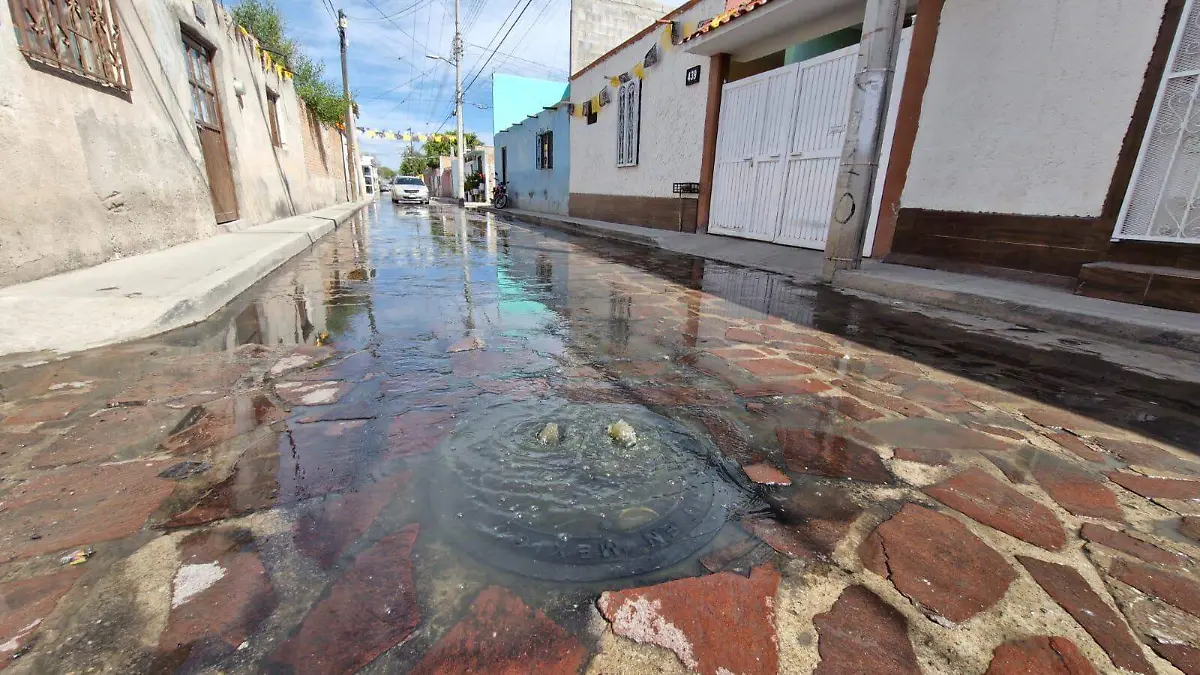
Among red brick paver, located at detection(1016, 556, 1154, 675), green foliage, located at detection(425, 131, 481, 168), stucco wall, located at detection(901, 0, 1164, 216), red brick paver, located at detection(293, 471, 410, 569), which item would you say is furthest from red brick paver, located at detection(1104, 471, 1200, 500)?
green foliage, located at detection(425, 131, 481, 168)

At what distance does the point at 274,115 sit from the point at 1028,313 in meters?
14.3

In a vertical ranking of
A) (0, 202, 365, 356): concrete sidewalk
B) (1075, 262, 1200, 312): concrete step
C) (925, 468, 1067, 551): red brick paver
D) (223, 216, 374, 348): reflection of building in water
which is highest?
(1075, 262, 1200, 312): concrete step

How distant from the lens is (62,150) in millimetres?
4379

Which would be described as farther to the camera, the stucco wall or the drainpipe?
the drainpipe

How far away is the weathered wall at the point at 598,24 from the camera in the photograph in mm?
16234

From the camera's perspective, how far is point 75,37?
471 cm

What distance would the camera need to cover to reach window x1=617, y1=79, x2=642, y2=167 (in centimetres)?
1190

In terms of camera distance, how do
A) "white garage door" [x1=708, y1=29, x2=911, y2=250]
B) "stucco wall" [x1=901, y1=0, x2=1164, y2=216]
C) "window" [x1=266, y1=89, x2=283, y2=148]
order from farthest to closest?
"window" [x1=266, y1=89, x2=283, y2=148] < "white garage door" [x1=708, y1=29, x2=911, y2=250] < "stucco wall" [x1=901, y1=0, x2=1164, y2=216]

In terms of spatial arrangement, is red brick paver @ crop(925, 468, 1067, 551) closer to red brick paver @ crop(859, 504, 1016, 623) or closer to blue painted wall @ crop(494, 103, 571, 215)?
red brick paver @ crop(859, 504, 1016, 623)

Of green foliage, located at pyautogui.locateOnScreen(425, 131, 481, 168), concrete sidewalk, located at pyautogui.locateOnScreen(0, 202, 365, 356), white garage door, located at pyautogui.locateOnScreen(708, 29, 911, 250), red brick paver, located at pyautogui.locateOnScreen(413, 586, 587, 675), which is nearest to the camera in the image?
red brick paver, located at pyautogui.locateOnScreen(413, 586, 587, 675)

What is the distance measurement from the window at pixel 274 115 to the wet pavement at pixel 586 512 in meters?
10.5

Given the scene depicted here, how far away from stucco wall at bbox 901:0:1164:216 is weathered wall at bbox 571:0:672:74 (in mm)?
12767

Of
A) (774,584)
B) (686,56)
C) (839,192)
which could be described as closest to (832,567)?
(774,584)

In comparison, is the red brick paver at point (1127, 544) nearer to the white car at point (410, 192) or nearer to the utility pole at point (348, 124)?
the utility pole at point (348, 124)
